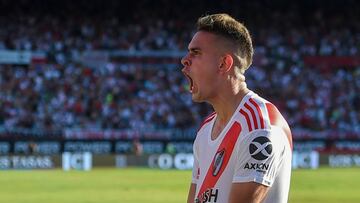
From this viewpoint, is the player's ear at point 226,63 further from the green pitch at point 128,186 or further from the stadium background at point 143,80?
the stadium background at point 143,80

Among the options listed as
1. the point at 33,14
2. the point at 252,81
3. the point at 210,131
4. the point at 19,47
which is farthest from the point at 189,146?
the point at 210,131

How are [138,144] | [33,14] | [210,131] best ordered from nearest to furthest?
[210,131] < [138,144] < [33,14]

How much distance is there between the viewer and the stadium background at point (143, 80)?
1314 inches

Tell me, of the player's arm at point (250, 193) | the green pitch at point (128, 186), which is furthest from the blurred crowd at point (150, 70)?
the player's arm at point (250, 193)

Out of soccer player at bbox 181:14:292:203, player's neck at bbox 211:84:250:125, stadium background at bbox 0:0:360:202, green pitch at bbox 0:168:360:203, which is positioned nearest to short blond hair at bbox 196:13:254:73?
soccer player at bbox 181:14:292:203

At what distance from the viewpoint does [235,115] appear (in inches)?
131

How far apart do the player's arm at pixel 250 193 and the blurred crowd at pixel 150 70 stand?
3130 cm

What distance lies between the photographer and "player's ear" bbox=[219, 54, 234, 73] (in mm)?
3257

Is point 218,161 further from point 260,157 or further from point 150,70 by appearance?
point 150,70

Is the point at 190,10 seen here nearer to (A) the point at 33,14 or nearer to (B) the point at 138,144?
(A) the point at 33,14

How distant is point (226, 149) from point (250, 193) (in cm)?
29

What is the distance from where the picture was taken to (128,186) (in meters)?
23.3

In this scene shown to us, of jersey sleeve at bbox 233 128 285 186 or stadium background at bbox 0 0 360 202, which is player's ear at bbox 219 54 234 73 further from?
stadium background at bbox 0 0 360 202

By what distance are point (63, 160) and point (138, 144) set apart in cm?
382
